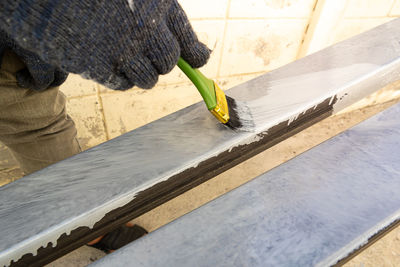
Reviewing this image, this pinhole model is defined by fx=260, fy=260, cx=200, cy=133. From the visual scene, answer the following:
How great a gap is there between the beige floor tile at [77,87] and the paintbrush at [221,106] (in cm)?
83

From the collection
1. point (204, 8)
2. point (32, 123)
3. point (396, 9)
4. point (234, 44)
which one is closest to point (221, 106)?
point (32, 123)

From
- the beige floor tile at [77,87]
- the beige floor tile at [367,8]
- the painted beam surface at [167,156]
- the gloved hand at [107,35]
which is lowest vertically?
the beige floor tile at [77,87]

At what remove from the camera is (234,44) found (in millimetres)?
1395

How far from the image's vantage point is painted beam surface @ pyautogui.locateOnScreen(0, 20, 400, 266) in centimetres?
36

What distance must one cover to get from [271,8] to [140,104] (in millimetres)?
851

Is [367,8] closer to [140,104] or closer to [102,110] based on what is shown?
[140,104]

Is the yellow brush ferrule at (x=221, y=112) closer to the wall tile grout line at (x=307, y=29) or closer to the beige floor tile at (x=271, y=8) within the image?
the beige floor tile at (x=271, y=8)

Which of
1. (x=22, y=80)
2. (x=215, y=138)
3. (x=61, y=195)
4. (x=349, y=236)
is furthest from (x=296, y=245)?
(x=22, y=80)

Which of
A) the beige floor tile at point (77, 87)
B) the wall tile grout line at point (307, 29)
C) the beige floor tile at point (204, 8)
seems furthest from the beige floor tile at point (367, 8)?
the beige floor tile at point (77, 87)

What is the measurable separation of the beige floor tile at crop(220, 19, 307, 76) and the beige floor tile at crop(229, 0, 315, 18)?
0.10 feet

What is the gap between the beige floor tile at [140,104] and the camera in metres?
1.36

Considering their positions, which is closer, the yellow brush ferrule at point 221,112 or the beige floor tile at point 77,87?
the yellow brush ferrule at point 221,112

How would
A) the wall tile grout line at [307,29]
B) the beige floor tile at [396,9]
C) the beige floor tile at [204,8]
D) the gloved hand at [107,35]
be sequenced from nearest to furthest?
→ 1. the gloved hand at [107,35]
2. the beige floor tile at [204,8]
3. the wall tile grout line at [307,29]
4. the beige floor tile at [396,9]

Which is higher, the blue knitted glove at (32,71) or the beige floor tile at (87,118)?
the blue knitted glove at (32,71)
